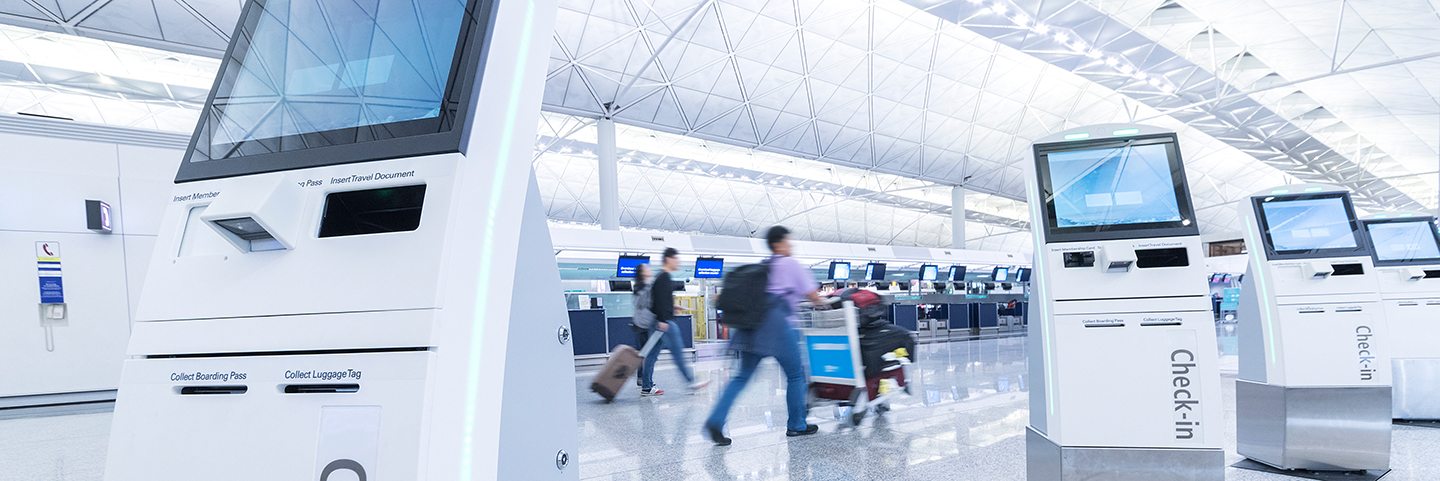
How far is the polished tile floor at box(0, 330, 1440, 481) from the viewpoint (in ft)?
13.5

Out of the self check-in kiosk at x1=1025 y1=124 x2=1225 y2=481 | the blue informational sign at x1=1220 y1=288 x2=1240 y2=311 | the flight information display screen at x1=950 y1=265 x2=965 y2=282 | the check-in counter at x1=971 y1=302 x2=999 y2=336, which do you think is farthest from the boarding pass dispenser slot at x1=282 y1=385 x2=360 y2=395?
the blue informational sign at x1=1220 y1=288 x2=1240 y2=311

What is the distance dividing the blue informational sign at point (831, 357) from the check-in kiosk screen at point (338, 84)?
5.10m

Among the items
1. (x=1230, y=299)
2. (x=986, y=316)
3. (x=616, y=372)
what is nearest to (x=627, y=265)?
(x=616, y=372)

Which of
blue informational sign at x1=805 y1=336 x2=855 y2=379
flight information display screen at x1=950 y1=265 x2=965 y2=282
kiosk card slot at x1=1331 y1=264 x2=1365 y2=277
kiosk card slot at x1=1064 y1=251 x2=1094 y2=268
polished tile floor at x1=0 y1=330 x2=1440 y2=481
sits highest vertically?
flight information display screen at x1=950 y1=265 x2=965 y2=282

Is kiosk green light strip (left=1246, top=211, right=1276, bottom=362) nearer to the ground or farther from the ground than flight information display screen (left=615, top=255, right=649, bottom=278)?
Answer: nearer to the ground

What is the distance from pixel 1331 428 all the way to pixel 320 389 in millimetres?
5323

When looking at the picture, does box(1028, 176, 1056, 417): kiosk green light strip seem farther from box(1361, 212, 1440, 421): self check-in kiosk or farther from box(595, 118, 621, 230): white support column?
box(595, 118, 621, 230): white support column

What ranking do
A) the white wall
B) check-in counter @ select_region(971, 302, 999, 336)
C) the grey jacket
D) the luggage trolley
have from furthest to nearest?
check-in counter @ select_region(971, 302, 999, 336), the grey jacket, the white wall, the luggage trolley

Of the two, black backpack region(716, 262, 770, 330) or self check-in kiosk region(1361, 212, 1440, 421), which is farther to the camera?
self check-in kiosk region(1361, 212, 1440, 421)

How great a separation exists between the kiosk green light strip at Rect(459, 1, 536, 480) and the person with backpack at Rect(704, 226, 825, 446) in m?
3.56

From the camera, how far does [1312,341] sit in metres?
4.20

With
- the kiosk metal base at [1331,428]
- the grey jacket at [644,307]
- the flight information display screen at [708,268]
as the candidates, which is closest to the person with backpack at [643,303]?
the grey jacket at [644,307]

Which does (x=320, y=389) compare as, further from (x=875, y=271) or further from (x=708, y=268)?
(x=875, y=271)

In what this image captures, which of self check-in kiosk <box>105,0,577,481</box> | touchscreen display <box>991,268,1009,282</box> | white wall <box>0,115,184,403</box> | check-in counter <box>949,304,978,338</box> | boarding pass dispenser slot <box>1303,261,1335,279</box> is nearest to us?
self check-in kiosk <box>105,0,577,481</box>
